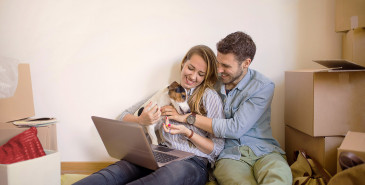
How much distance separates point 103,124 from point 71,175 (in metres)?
0.73

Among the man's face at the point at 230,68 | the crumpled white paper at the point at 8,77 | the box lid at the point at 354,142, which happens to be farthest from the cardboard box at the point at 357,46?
the crumpled white paper at the point at 8,77

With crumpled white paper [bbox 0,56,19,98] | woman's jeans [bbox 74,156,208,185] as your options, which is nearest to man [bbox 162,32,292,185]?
woman's jeans [bbox 74,156,208,185]

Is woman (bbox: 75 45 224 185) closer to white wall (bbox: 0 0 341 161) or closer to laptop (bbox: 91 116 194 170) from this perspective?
laptop (bbox: 91 116 194 170)

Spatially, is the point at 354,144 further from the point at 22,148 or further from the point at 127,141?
the point at 22,148

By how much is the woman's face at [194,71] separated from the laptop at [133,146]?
0.40m

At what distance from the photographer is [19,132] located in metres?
1.57

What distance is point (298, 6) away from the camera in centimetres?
201

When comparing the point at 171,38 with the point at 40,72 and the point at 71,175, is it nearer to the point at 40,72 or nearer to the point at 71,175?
the point at 40,72

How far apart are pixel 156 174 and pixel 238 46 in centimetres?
79

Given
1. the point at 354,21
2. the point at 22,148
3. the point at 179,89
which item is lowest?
the point at 22,148

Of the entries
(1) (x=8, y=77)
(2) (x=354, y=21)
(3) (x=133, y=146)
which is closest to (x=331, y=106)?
(2) (x=354, y=21)

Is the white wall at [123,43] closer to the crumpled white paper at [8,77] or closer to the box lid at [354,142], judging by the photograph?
the crumpled white paper at [8,77]

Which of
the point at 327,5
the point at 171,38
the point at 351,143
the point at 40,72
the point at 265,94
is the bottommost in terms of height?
the point at 351,143

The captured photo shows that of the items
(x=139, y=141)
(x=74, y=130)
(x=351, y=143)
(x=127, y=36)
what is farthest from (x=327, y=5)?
(x=74, y=130)
